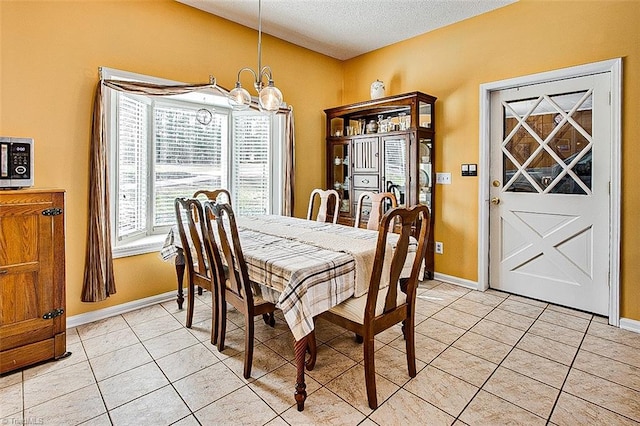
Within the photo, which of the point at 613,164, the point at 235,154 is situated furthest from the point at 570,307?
the point at 235,154

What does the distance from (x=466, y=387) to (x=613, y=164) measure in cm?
221

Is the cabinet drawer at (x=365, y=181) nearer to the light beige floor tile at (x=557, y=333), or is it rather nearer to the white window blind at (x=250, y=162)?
the white window blind at (x=250, y=162)

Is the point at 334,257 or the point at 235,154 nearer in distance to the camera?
the point at 334,257

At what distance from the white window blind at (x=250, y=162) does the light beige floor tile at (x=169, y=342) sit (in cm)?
176

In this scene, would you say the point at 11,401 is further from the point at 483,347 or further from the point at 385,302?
the point at 483,347

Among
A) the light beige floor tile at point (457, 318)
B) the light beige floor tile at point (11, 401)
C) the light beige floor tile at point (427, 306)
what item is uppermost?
the light beige floor tile at point (427, 306)

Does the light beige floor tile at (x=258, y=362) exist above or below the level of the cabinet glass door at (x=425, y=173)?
below

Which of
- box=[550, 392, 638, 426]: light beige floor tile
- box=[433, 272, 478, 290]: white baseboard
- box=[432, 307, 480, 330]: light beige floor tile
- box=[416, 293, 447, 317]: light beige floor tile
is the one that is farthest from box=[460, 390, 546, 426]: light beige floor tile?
box=[433, 272, 478, 290]: white baseboard

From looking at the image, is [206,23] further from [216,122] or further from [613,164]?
[613,164]

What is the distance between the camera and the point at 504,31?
335 cm

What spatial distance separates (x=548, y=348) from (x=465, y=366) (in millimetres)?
716

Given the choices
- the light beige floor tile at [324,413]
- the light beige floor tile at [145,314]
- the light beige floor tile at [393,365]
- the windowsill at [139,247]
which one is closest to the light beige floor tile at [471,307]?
the light beige floor tile at [393,365]

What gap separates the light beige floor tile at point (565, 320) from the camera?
2758 mm

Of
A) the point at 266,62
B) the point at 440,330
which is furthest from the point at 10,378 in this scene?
the point at 266,62
